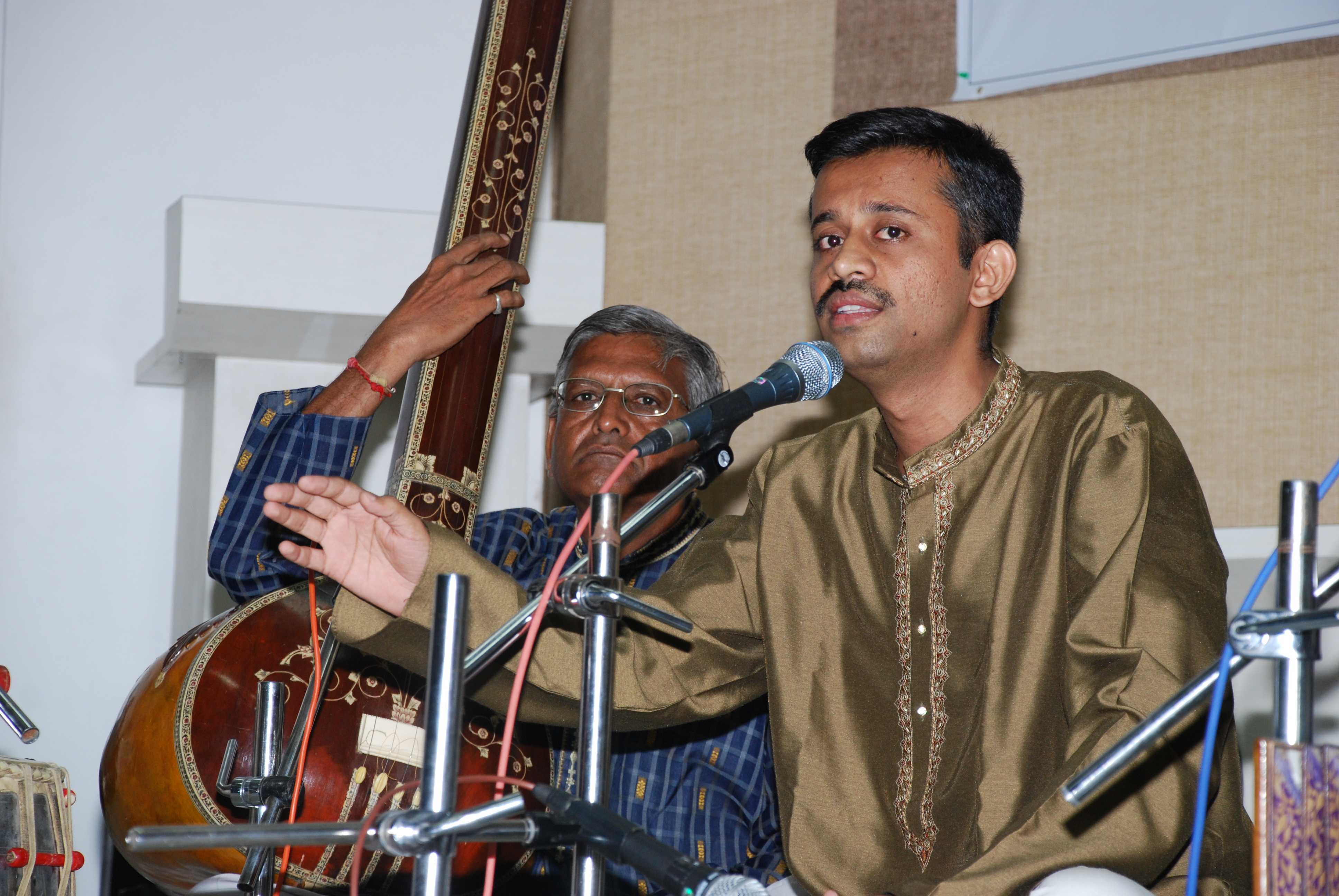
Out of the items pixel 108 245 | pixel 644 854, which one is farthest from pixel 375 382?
pixel 644 854

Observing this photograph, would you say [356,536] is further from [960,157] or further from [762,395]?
[960,157]

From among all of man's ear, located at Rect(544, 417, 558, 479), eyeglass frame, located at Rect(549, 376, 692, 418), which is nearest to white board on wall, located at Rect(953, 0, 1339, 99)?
eyeglass frame, located at Rect(549, 376, 692, 418)

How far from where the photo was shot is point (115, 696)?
386 cm

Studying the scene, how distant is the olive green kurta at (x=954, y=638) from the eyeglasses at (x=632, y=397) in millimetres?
614

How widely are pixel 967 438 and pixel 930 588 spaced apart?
0.83ft

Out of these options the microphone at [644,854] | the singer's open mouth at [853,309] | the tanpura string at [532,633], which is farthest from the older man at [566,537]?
the microphone at [644,854]

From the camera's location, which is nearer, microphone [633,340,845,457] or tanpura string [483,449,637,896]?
tanpura string [483,449,637,896]

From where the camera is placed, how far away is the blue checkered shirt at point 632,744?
2.77 metres

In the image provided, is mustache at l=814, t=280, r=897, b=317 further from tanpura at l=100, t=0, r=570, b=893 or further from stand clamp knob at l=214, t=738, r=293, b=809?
stand clamp knob at l=214, t=738, r=293, b=809

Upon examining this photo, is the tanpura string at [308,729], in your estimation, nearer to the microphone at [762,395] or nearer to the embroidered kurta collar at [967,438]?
the microphone at [762,395]

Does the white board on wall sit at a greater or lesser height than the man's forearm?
greater

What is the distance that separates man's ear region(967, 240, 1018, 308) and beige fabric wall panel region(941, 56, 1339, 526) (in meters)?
1.00

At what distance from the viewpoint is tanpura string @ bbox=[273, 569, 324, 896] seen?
198cm

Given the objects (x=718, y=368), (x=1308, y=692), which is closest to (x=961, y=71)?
(x=718, y=368)
